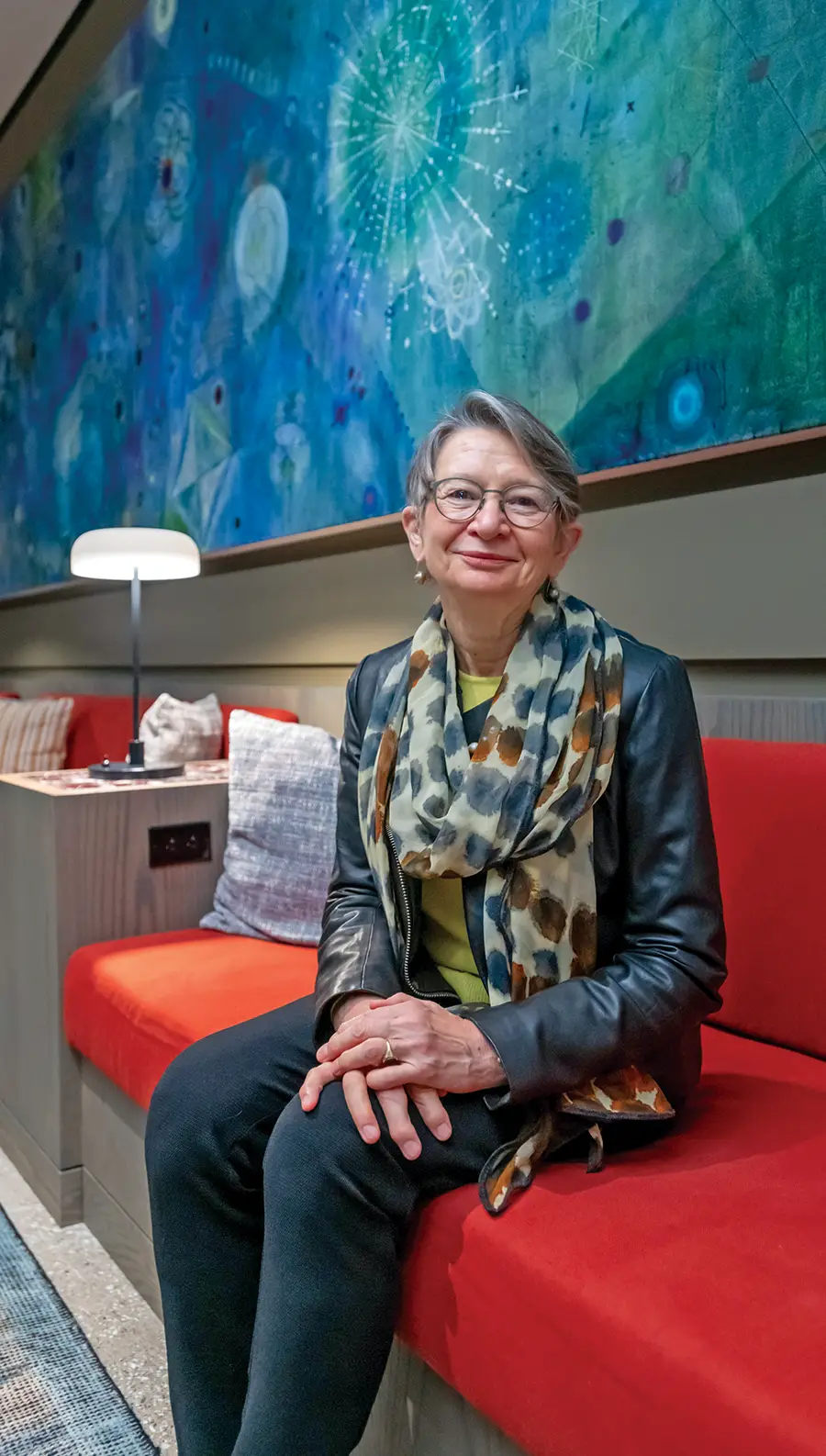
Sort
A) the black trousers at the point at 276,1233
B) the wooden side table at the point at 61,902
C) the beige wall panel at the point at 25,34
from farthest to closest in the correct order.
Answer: the beige wall panel at the point at 25,34 < the wooden side table at the point at 61,902 < the black trousers at the point at 276,1233

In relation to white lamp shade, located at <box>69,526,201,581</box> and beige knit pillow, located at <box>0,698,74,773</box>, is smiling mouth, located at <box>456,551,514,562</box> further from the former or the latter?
beige knit pillow, located at <box>0,698,74,773</box>

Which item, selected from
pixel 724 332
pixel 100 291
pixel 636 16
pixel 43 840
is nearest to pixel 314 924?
pixel 43 840

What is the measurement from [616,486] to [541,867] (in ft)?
3.11

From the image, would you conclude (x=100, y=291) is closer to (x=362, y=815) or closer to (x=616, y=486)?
(x=616, y=486)

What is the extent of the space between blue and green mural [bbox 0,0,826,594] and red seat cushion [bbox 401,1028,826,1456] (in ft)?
3.53

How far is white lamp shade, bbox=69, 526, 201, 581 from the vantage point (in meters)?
2.46

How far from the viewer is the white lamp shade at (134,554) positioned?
2455mm

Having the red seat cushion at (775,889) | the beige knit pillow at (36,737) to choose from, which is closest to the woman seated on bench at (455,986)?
the red seat cushion at (775,889)

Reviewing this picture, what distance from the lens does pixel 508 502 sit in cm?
117

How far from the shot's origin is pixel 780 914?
1.31m

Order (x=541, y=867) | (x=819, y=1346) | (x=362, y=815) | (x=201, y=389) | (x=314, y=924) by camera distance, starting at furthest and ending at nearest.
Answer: (x=201, y=389) < (x=314, y=924) < (x=362, y=815) < (x=541, y=867) < (x=819, y=1346)

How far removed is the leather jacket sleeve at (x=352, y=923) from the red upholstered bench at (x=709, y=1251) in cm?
26

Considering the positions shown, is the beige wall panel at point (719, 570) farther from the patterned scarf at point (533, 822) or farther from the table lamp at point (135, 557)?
the table lamp at point (135, 557)

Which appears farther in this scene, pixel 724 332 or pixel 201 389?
pixel 201 389
